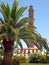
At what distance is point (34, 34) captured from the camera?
22.6 m

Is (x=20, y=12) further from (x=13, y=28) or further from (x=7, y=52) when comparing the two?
(x=7, y=52)

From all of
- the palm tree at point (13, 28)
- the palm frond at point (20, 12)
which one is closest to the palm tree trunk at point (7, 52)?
the palm tree at point (13, 28)

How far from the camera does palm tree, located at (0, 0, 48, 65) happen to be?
21906 mm

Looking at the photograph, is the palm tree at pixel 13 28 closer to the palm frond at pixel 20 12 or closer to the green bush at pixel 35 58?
the palm frond at pixel 20 12

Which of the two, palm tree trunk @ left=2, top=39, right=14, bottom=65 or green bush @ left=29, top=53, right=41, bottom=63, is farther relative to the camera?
green bush @ left=29, top=53, right=41, bottom=63

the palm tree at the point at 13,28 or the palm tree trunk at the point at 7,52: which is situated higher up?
the palm tree at the point at 13,28

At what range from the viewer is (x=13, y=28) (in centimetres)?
2164

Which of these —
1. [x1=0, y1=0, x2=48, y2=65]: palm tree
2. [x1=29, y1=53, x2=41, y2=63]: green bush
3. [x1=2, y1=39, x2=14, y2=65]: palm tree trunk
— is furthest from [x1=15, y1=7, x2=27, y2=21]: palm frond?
[x1=29, y1=53, x2=41, y2=63]: green bush

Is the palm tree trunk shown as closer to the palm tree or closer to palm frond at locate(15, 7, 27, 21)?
the palm tree

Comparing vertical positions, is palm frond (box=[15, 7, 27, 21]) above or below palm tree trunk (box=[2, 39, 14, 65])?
above

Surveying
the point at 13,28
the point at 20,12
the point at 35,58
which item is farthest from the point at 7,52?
the point at 35,58

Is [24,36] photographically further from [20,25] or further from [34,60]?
[34,60]

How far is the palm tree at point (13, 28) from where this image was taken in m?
21.9

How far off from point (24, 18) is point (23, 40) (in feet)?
8.71
